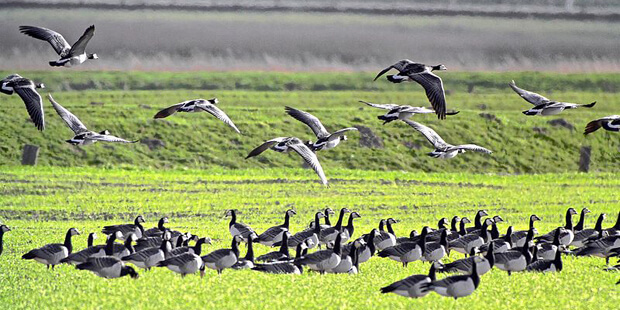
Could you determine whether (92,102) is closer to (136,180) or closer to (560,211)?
(136,180)

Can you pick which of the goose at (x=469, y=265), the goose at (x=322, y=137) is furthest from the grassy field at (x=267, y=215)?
the goose at (x=322, y=137)

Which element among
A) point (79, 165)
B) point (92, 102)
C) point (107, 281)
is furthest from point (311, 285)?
point (92, 102)

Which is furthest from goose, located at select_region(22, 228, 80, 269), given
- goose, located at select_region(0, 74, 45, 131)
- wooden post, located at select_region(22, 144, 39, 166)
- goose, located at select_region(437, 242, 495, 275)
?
wooden post, located at select_region(22, 144, 39, 166)

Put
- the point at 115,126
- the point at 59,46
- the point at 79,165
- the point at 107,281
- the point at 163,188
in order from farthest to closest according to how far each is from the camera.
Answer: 1. the point at 115,126
2. the point at 79,165
3. the point at 163,188
4. the point at 59,46
5. the point at 107,281

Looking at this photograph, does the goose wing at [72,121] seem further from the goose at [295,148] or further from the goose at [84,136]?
the goose at [295,148]

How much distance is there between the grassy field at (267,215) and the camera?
1569cm

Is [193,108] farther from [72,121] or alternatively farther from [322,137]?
[72,121]

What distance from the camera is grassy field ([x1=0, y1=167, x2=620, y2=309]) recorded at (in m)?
15.7

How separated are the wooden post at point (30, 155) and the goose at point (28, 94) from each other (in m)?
22.7

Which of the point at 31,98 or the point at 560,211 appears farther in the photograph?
the point at 560,211

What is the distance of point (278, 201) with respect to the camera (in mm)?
31406

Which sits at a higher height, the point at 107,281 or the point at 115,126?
the point at 107,281

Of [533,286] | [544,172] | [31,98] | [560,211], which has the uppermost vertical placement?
[31,98]

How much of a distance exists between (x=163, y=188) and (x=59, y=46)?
1504 cm
